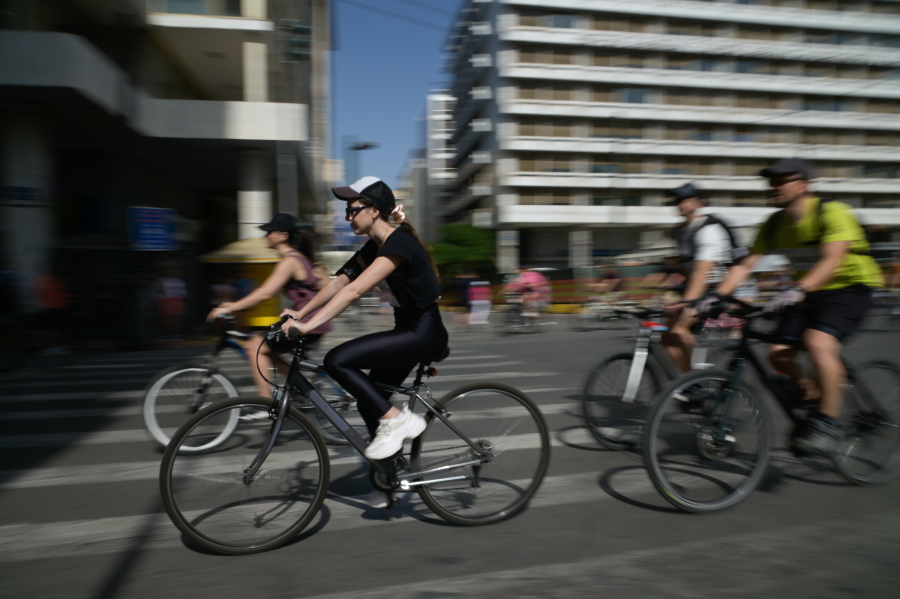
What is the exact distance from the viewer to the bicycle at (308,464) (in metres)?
3.14

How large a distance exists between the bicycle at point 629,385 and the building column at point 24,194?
13026mm

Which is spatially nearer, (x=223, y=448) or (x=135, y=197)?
(x=223, y=448)

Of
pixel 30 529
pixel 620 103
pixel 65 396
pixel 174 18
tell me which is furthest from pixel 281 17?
pixel 620 103

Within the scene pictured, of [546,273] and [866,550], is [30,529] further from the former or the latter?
[546,273]

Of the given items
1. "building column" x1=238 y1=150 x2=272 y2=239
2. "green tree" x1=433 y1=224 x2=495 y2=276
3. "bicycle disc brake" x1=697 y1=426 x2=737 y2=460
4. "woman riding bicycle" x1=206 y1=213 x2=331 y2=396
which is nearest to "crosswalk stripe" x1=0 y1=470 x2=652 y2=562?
"bicycle disc brake" x1=697 y1=426 x2=737 y2=460

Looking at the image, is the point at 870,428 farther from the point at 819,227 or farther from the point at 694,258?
the point at 694,258

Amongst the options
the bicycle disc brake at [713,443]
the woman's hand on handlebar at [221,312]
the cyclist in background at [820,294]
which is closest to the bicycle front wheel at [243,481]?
the woman's hand on handlebar at [221,312]

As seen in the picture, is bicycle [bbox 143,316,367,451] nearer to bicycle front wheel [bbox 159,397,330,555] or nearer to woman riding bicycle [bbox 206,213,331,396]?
woman riding bicycle [bbox 206,213,331,396]

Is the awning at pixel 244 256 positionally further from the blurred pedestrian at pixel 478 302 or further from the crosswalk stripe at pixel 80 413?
the crosswalk stripe at pixel 80 413

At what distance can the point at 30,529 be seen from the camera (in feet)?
11.7

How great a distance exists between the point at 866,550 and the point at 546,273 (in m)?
26.5

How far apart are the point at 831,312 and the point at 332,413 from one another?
3.02m

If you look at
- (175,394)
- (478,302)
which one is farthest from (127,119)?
(175,394)

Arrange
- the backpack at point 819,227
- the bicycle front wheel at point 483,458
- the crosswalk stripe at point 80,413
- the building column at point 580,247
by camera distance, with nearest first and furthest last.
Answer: the bicycle front wheel at point 483,458 < the backpack at point 819,227 < the crosswalk stripe at point 80,413 < the building column at point 580,247
